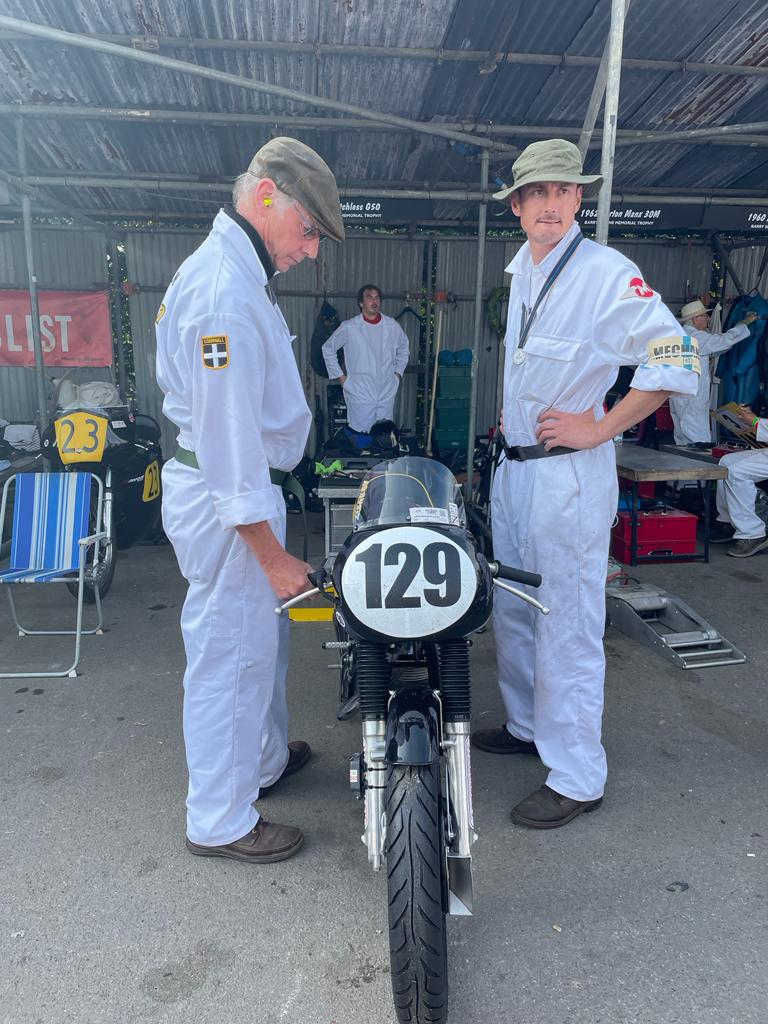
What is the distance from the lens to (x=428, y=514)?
190 cm

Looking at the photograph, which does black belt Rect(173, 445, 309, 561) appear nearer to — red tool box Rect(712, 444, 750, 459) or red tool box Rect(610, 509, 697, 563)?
red tool box Rect(610, 509, 697, 563)

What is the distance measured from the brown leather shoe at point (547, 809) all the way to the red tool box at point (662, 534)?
A: 11.8ft

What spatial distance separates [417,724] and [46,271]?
29.7 feet

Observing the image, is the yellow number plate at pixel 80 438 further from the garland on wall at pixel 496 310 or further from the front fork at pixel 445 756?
the garland on wall at pixel 496 310

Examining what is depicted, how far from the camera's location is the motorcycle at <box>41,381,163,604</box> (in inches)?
219

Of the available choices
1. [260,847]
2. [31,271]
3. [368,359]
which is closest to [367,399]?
[368,359]

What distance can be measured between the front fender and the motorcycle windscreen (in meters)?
0.46

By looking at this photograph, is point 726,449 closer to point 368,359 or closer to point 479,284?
point 479,284

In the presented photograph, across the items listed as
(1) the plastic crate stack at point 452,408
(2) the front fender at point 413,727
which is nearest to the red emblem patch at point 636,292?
(2) the front fender at point 413,727

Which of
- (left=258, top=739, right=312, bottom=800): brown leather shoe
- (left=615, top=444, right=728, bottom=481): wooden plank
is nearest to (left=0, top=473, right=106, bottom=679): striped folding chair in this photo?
(left=258, top=739, right=312, bottom=800): brown leather shoe

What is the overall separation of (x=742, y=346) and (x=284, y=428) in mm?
8394

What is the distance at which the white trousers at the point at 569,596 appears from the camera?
240 cm

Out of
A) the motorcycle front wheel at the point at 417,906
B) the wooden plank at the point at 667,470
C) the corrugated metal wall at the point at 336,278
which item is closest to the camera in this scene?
the motorcycle front wheel at the point at 417,906

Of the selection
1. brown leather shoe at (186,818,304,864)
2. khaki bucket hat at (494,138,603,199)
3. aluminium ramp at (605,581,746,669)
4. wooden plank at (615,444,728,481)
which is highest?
khaki bucket hat at (494,138,603,199)
